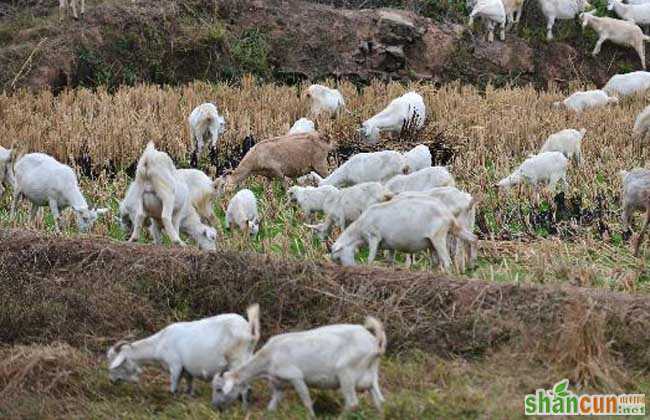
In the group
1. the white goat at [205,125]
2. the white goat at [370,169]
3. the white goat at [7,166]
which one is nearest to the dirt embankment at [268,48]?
the white goat at [205,125]

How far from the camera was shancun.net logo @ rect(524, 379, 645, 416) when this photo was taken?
8633 millimetres

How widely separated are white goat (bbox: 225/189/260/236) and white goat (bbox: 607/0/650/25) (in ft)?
56.5

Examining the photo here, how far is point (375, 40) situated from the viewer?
27234 millimetres

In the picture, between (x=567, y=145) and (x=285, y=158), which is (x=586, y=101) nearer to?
(x=567, y=145)

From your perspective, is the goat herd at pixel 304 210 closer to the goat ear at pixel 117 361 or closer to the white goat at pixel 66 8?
the goat ear at pixel 117 361

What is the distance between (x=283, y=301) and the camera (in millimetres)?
10898

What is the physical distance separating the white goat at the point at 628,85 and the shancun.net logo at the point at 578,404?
15929 mm

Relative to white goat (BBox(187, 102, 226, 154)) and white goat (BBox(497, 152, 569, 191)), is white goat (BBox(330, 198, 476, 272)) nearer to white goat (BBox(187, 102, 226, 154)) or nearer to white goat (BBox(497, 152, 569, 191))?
white goat (BBox(497, 152, 569, 191))

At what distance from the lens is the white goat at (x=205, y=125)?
18.0 meters

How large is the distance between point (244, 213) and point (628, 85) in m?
13.1

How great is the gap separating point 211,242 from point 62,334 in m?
2.21

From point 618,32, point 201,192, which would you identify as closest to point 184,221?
point 201,192

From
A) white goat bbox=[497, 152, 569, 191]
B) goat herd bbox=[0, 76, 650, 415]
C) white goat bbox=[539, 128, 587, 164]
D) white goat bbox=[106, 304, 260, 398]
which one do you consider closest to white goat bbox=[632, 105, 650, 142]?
goat herd bbox=[0, 76, 650, 415]

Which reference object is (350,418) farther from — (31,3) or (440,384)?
(31,3)
